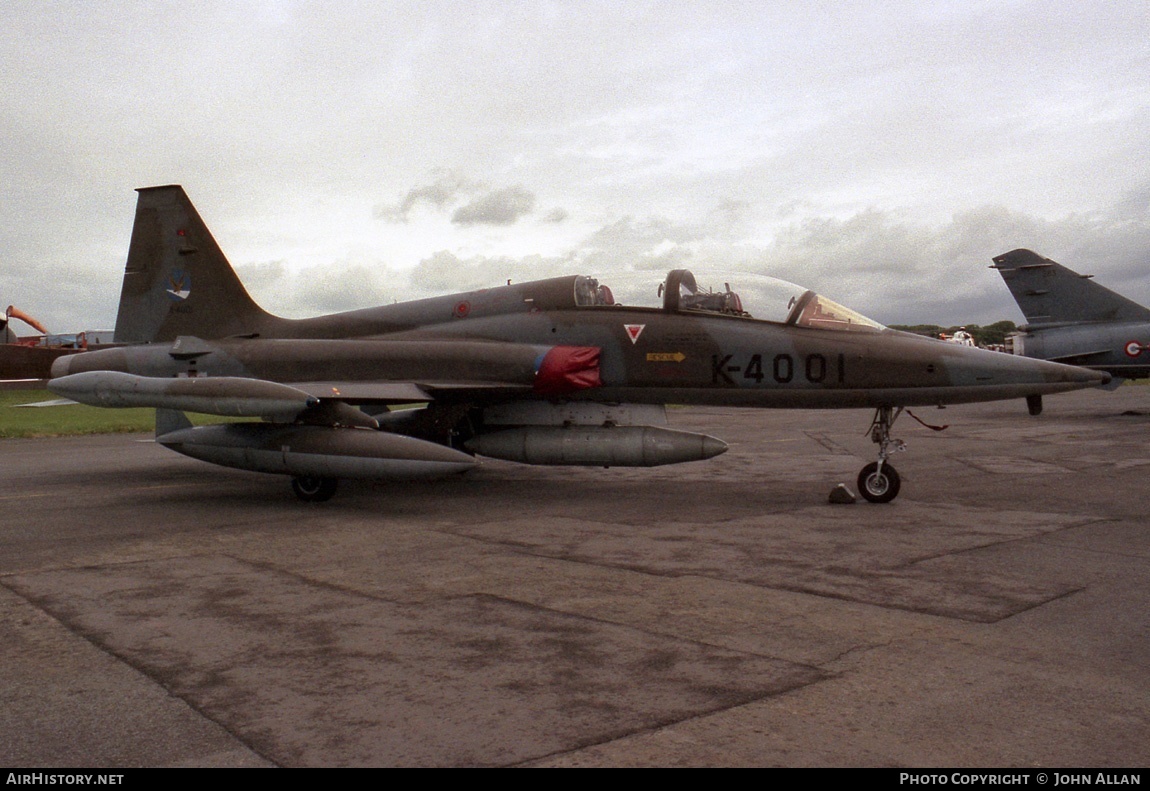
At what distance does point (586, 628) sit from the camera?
5191 mm

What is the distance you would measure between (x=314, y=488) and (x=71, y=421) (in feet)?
57.7

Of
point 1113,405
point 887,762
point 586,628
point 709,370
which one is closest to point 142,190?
point 709,370

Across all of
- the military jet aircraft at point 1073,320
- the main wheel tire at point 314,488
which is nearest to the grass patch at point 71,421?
the main wheel tire at point 314,488

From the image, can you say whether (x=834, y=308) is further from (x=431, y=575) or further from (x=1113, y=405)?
Result: (x=1113, y=405)

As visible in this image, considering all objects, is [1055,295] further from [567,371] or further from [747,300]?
[567,371]

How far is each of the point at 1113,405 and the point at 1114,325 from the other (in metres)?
5.19

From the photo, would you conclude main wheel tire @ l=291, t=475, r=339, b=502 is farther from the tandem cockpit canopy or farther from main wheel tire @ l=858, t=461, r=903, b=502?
main wheel tire @ l=858, t=461, r=903, b=502

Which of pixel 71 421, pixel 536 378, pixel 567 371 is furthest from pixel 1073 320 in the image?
pixel 71 421

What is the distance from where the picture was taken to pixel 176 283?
14148 millimetres

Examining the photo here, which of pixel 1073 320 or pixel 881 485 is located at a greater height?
pixel 1073 320

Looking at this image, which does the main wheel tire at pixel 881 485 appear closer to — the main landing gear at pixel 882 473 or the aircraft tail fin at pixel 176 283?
the main landing gear at pixel 882 473

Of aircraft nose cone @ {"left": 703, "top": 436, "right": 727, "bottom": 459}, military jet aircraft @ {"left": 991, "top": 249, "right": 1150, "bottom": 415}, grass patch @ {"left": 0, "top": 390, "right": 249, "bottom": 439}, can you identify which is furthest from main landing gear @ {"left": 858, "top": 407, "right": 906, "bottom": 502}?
military jet aircraft @ {"left": 991, "top": 249, "right": 1150, "bottom": 415}

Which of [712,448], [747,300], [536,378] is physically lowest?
[712,448]
